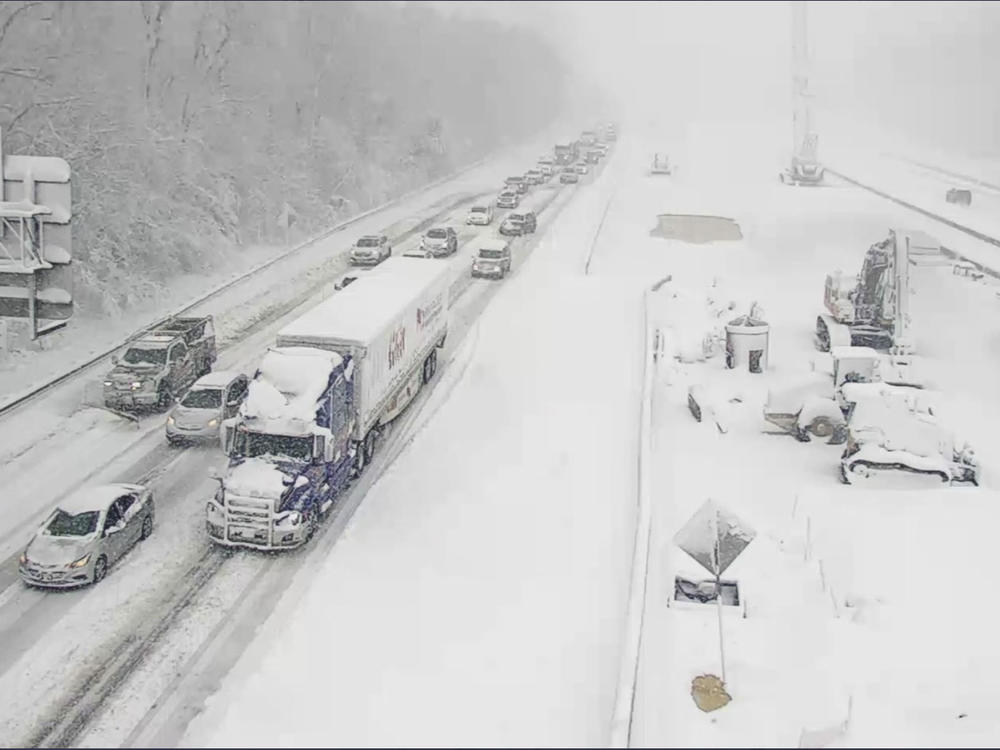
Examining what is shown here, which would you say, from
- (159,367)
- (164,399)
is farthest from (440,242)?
(164,399)

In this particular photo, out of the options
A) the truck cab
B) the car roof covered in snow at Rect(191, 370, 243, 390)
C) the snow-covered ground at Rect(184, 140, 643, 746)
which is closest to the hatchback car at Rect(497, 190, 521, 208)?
the snow-covered ground at Rect(184, 140, 643, 746)

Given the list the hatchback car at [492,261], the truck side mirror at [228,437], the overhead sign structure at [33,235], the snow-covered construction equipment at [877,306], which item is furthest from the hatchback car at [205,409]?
the snow-covered construction equipment at [877,306]

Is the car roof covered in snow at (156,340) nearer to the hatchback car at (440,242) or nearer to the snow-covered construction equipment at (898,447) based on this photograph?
the snow-covered construction equipment at (898,447)

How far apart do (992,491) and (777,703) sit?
11.8 m

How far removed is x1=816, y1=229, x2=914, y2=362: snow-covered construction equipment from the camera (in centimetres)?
3656

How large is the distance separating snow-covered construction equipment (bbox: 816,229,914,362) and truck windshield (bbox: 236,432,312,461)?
73.8 feet

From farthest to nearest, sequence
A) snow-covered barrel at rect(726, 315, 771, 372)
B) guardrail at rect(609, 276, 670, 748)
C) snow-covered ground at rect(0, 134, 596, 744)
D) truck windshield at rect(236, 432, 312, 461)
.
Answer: snow-covered barrel at rect(726, 315, 771, 372)
truck windshield at rect(236, 432, 312, 461)
snow-covered ground at rect(0, 134, 596, 744)
guardrail at rect(609, 276, 670, 748)

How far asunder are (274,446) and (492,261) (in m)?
25.2

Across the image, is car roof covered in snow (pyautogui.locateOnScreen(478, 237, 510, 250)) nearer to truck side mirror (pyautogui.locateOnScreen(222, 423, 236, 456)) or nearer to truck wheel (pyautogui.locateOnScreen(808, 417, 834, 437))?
truck wheel (pyautogui.locateOnScreen(808, 417, 834, 437))

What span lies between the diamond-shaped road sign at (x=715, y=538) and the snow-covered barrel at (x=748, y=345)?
68.4 ft

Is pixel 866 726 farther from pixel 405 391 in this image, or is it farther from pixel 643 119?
pixel 643 119

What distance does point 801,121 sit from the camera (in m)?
93.6

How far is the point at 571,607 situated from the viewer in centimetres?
1828

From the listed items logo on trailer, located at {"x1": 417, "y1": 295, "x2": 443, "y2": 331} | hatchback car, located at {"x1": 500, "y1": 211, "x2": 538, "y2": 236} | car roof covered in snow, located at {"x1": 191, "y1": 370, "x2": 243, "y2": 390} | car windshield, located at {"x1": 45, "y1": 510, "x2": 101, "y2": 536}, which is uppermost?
hatchback car, located at {"x1": 500, "y1": 211, "x2": 538, "y2": 236}
